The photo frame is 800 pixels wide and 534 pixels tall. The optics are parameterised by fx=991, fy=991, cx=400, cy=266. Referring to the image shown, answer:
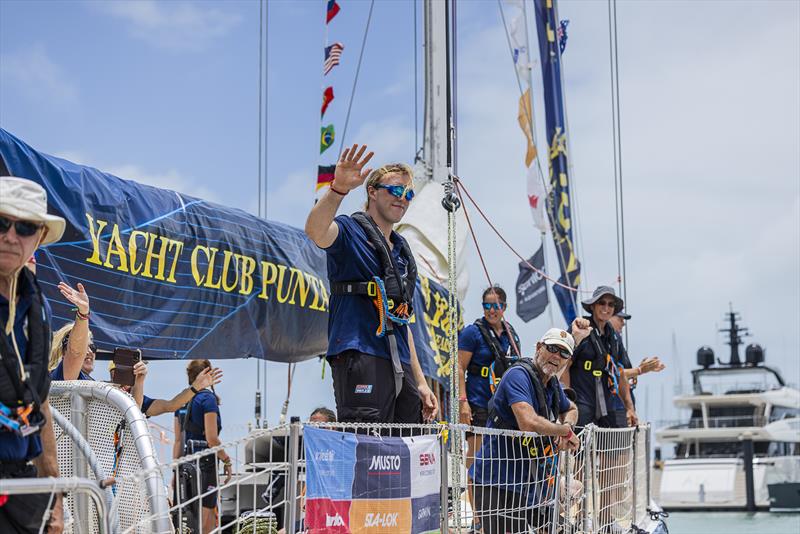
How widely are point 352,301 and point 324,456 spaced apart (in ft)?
3.59

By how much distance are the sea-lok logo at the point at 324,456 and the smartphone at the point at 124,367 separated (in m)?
1.84

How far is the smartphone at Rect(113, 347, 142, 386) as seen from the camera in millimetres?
4969

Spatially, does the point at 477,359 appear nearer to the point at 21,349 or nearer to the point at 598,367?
the point at 598,367

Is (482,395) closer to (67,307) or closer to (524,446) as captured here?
(524,446)

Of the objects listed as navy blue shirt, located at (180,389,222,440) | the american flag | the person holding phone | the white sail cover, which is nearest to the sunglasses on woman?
the person holding phone

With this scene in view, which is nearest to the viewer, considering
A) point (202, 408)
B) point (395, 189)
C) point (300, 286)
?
point (395, 189)

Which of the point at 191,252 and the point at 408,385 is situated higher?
the point at 191,252

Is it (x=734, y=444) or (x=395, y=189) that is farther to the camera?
(x=734, y=444)

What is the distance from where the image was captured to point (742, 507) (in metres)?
35.8

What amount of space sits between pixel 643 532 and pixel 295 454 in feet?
15.2

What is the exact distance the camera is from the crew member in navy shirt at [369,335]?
14.2ft

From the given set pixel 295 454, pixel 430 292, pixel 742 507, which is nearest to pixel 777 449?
pixel 742 507

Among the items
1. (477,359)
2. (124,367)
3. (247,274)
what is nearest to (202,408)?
(247,274)

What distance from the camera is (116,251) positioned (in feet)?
19.6
